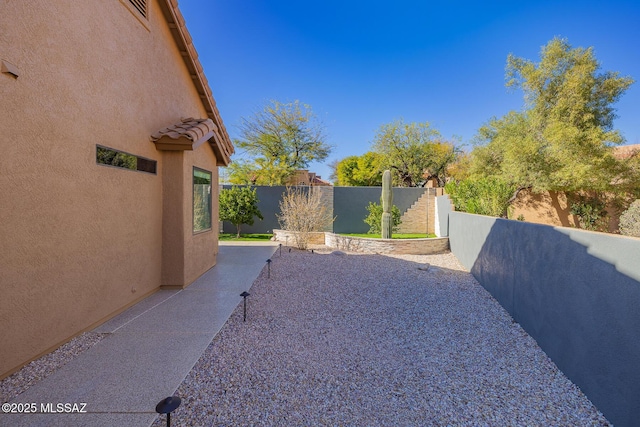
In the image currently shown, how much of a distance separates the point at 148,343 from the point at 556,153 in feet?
62.7

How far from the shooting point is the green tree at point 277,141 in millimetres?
26203

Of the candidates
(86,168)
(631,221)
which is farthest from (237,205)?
(631,221)

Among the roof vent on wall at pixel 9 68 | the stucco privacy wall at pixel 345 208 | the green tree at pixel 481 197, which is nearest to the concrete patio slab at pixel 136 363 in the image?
the roof vent on wall at pixel 9 68

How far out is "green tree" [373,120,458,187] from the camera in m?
27.1

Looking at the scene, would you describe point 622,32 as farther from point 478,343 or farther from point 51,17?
point 51,17

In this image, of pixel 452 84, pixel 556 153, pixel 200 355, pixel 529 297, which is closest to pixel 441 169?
pixel 452 84

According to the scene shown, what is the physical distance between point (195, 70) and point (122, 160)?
3.95 meters

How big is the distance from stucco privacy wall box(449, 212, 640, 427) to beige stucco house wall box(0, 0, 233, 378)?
20.7 ft

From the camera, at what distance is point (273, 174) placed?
25.7 metres

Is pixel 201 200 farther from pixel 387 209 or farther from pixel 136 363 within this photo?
pixel 387 209

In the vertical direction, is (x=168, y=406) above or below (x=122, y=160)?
below

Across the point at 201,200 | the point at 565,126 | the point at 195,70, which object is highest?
the point at 565,126

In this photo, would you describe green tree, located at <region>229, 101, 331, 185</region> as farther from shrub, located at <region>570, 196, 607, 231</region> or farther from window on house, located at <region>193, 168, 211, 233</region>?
shrub, located at <region>570, 196, 607, 231</region>

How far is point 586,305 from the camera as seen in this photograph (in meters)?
3.36
